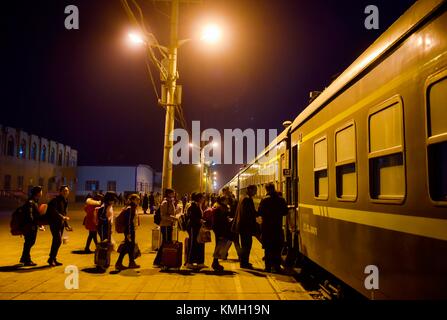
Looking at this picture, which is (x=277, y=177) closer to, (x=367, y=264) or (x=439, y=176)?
(x=367, y=264)

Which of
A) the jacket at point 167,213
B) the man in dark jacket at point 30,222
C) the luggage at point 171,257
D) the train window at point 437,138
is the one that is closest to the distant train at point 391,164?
the train window at point 437,138

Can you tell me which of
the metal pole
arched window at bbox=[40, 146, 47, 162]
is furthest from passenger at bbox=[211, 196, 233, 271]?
arched window at bbox=[40, 146, 47, 162]

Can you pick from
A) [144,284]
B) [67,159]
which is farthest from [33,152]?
[144,284]

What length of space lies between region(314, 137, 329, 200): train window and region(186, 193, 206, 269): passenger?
3.14 meters

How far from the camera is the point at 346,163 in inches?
213

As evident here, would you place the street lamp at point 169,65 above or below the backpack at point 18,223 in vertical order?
above

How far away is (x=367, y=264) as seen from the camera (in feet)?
14.8

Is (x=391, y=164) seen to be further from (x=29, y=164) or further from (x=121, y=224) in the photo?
(x=29, y=164)

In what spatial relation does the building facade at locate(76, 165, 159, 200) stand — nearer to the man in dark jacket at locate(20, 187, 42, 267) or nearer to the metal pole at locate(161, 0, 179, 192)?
the metal pole at locate(161, 0, 179, 192)

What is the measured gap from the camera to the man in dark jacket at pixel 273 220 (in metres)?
8.82

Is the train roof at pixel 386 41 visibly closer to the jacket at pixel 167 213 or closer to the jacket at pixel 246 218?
the jacket at pixel 246 218

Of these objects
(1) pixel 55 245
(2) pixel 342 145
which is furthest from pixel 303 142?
(1) pixel 55 245

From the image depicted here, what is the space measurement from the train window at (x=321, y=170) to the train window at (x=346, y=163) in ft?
1.82
